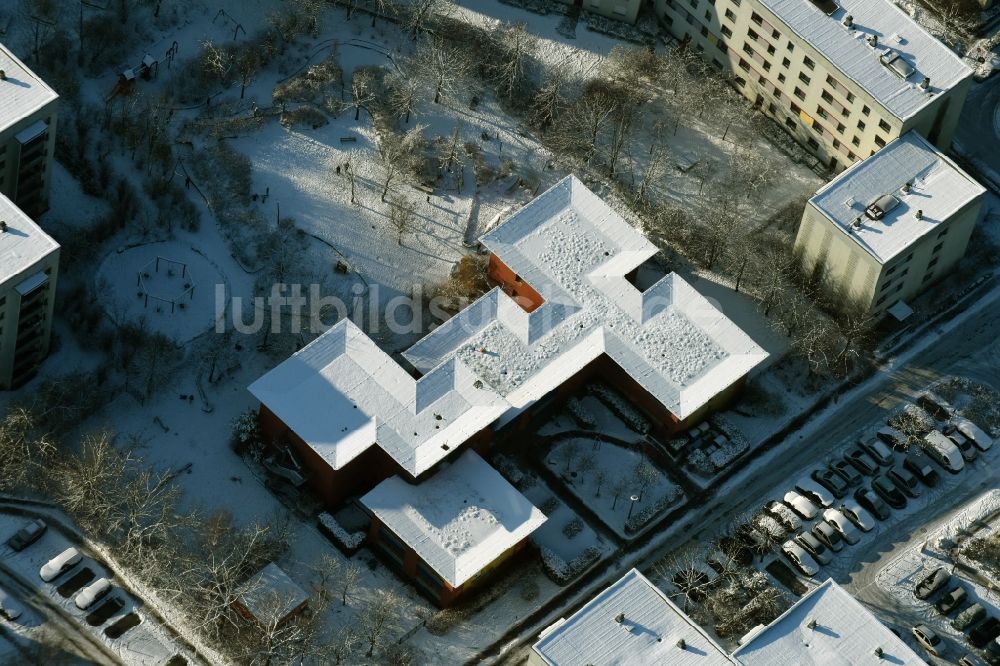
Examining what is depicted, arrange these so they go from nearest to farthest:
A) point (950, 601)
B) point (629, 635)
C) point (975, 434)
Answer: point (629, 635) < point (950, 601) < point (975, 434)

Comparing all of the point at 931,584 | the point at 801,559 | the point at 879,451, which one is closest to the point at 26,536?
the point at 801,559

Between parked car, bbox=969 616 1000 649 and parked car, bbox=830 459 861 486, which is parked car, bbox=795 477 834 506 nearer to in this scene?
parked car, bbox=830 459 861 486

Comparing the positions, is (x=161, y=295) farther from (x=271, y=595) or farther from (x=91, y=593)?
(x=271, y=595)

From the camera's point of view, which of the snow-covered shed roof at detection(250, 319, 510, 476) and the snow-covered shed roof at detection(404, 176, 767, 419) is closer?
the snow-covered shed roof at detection(250, 319, 510, 476)

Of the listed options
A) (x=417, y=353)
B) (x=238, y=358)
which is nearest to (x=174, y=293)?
(x=238, y=358)

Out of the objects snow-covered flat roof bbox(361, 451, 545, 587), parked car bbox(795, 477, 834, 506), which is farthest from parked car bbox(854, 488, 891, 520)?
snow-covered flat roof bbox(361, 451, 545, 587)
